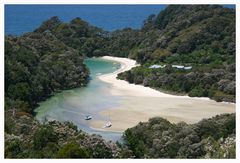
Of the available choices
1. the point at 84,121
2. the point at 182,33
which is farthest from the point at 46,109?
the point at 182,33

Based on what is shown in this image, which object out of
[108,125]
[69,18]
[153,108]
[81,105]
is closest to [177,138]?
[108,125]

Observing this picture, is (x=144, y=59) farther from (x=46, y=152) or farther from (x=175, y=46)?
(x=46, y=152)

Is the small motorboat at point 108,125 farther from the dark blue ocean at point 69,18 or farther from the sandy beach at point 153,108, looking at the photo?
the dark blue ocean at point 69,18

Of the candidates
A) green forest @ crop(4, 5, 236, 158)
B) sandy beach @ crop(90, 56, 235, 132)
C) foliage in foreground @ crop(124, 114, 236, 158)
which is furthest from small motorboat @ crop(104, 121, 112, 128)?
foliage in foreground @ crop(124, 114, 236, 158)

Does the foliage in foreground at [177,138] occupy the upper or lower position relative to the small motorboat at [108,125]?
upper

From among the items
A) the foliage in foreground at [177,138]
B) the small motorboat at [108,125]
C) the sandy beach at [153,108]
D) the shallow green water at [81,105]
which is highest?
the foliage in foreground at [177,138]

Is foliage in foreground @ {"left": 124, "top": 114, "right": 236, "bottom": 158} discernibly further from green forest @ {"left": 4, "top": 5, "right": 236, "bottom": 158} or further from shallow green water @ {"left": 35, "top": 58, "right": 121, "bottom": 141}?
shallow green water @ {"left": 35, "top": 58, "right": 121, "bottom": 141}

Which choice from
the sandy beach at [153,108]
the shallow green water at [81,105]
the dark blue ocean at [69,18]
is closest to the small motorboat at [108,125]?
the sandy beach at [153,108]
